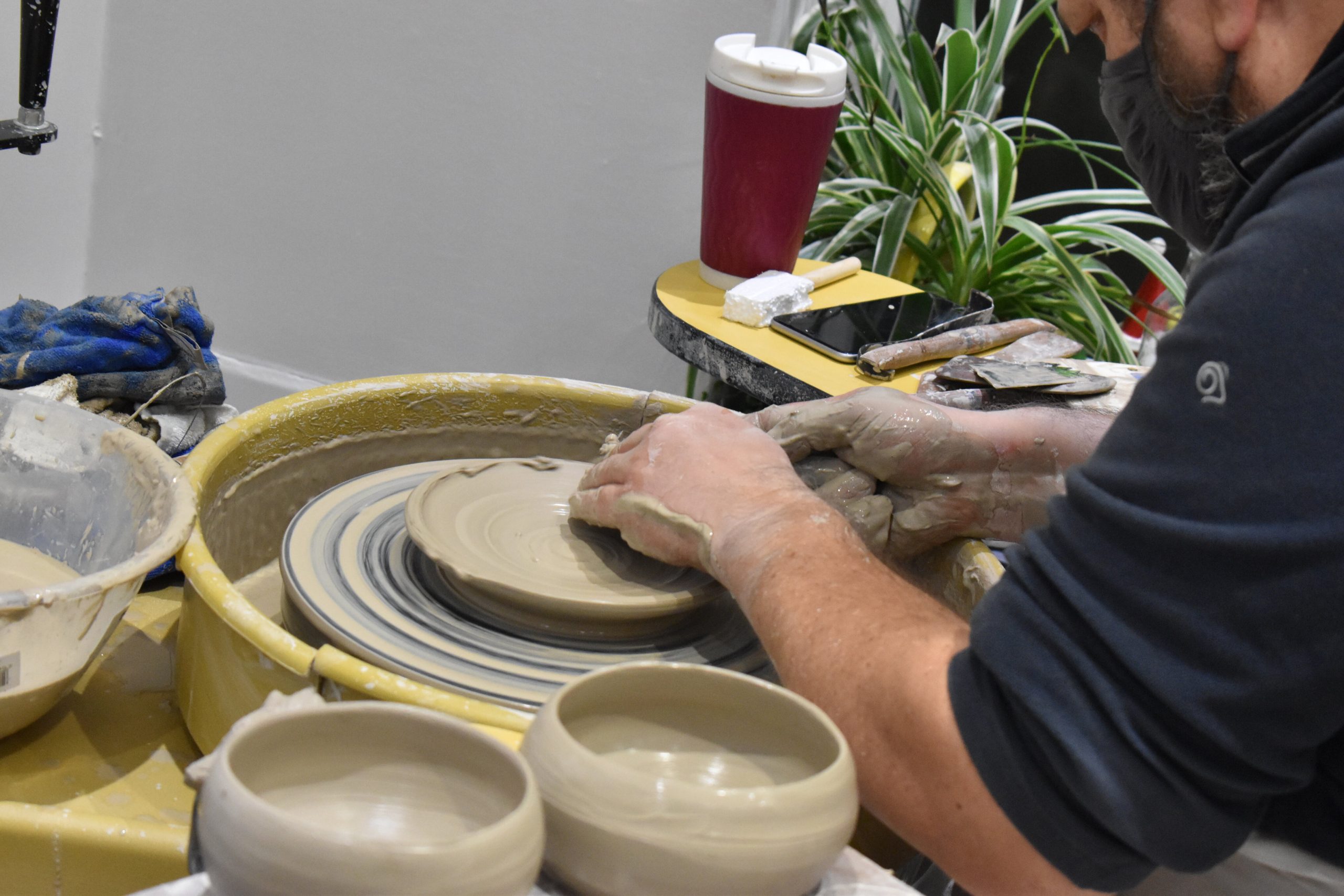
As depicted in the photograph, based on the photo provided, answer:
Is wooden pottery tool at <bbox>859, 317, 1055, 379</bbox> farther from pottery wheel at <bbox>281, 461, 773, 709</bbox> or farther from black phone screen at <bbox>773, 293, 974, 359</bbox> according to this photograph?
pottery wheel at <bbox>281, 461, 773, 709</bbox>

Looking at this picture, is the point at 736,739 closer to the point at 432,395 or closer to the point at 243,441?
the point at 243,441

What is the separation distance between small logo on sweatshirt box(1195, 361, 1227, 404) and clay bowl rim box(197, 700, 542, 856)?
17.8 inches

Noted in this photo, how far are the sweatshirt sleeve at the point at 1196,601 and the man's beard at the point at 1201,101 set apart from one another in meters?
0.24

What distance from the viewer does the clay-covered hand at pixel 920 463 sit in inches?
46.7

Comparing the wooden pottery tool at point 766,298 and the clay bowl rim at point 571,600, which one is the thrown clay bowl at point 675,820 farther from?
the wooden pottery tool at point 766,298

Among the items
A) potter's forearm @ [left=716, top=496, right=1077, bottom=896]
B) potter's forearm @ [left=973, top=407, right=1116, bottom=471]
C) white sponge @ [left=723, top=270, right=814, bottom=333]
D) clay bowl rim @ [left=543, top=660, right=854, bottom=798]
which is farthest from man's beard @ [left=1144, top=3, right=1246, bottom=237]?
white sponge @ [left=723, top=270, right=814, bottom=333]

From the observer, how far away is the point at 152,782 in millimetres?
911

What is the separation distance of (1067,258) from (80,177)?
252cm

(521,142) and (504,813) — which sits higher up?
(521,142)

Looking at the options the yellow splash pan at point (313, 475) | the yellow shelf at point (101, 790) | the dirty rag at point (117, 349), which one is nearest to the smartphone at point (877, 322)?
the yellow splash pan at point (313, 475)

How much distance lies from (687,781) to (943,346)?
1.16 metres

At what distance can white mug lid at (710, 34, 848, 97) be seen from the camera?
1.70 meters

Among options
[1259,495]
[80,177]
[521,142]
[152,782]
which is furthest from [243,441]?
[80,177]

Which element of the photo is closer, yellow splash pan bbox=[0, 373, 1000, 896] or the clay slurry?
yellow splash pan bbox=[0, 373, 1000, 896]
